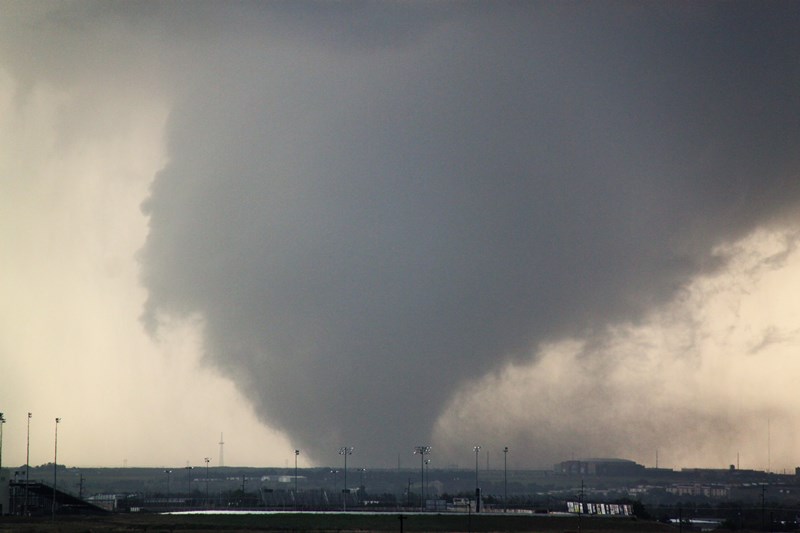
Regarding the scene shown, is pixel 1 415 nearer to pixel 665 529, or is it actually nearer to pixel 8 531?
pixel 8 531

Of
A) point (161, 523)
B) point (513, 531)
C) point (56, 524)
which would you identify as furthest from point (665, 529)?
point (56, 524)

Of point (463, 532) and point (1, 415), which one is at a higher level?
point (1, 415)

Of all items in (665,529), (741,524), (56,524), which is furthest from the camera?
(741,524)

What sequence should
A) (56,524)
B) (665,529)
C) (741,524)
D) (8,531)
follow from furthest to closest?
1. (741,524)
2. (665,529)
3. (56,524)
4. (8,531)

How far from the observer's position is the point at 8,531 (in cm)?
13062

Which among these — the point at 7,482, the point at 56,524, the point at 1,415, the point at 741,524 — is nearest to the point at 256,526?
the point at 56,524

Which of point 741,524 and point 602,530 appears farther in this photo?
point 741,524

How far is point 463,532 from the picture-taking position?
148875 mm

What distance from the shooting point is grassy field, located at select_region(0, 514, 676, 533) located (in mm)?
143875

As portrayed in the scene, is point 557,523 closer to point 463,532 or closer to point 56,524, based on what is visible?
point 463,532

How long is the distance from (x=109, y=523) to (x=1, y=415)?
43478mm

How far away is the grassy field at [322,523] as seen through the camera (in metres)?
144

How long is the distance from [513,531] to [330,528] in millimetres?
24132

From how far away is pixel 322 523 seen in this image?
160 m
